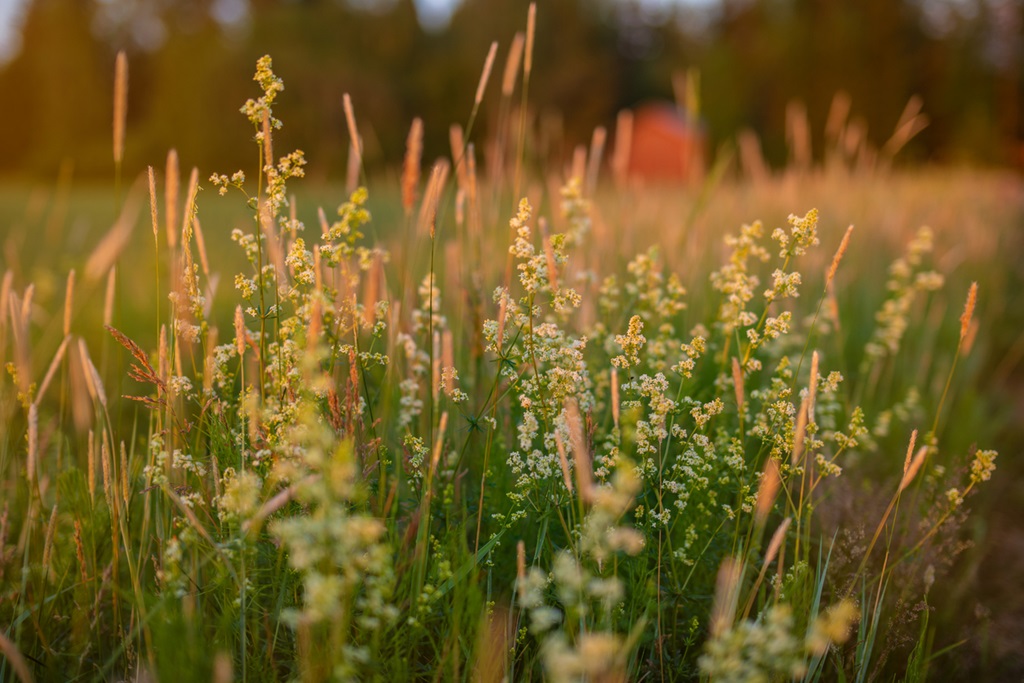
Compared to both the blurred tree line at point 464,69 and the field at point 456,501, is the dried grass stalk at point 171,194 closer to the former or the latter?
the field at point 456,501

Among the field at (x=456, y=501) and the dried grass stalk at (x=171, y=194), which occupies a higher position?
the dried grass stalk at (x=171, y=194)

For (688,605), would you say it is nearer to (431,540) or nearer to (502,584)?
(502,584)

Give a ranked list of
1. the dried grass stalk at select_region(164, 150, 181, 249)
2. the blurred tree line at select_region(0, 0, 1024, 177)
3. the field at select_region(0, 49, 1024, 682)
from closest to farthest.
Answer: the field at select_region(0, 49, 1024, 682) < the dried grass stalk at select_region(164, 150, 181, 249) < the blurred tree line at select_region(0, 0, 1024, 177)

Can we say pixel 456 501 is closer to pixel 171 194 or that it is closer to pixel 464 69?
pixel 171 194

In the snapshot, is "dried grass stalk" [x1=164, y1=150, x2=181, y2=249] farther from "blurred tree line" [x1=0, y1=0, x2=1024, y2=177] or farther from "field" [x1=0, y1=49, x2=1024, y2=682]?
"blurred tree line" [x1=0, y1=0, x2=1024, y2=177]

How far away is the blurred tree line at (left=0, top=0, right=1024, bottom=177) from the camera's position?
867 inches

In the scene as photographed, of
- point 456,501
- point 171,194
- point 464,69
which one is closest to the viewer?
point 171,194

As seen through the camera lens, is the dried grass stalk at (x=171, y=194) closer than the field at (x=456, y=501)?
No

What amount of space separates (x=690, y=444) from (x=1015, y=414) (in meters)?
3.43

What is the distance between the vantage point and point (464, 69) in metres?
28.6

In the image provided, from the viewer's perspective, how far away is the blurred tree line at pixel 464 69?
2203 cm

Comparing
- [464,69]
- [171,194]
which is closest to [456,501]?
[171,194]

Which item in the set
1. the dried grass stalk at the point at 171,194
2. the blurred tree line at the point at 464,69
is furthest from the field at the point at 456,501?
the blurred tree line at the point at 464,69

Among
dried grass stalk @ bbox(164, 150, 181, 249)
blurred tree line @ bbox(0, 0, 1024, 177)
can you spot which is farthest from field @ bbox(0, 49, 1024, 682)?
blurred tree line @ bbox(0, 0, 1024, 177)
